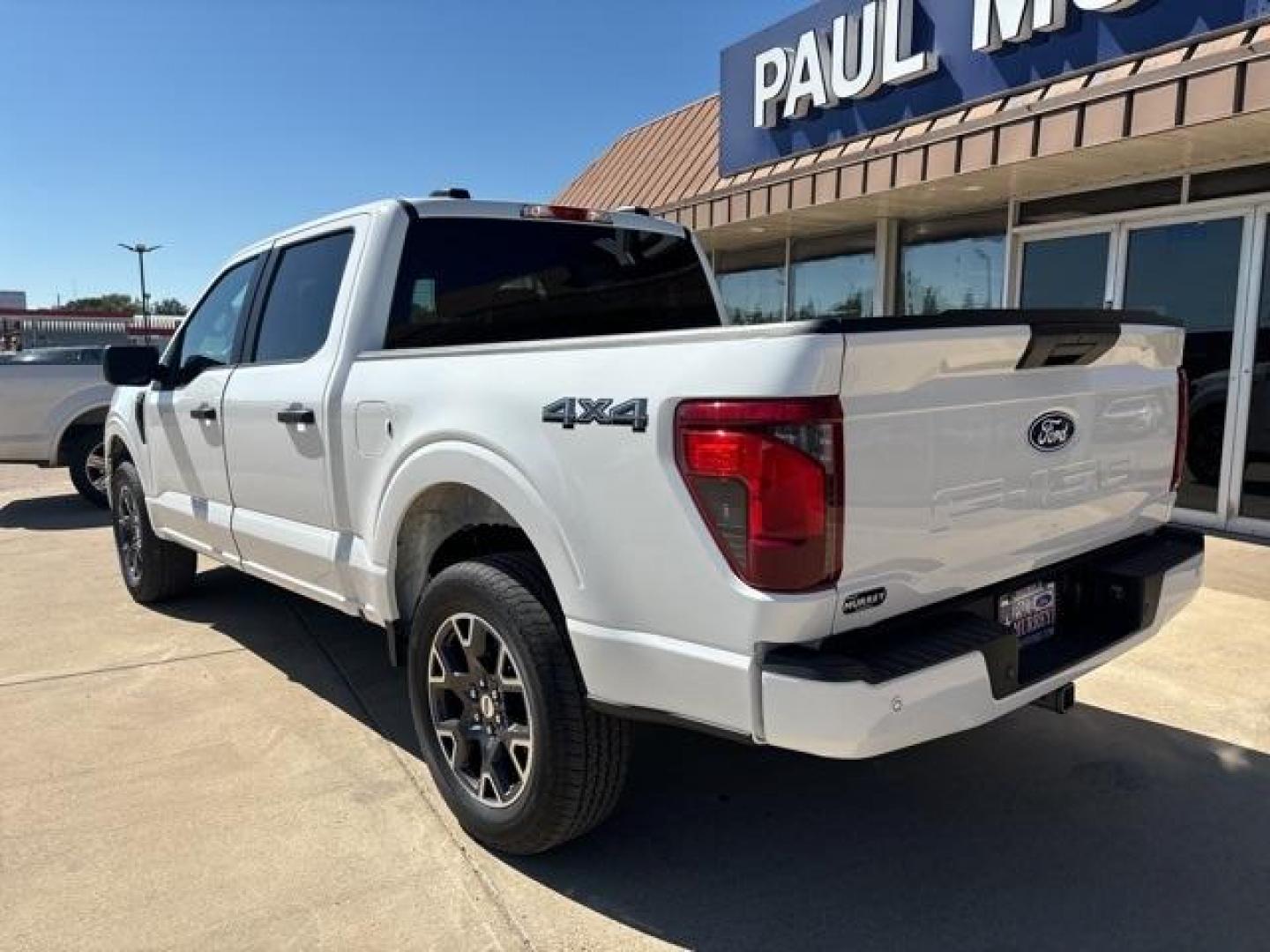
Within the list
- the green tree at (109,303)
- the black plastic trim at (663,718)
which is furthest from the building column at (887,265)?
the green tree at (109,303)

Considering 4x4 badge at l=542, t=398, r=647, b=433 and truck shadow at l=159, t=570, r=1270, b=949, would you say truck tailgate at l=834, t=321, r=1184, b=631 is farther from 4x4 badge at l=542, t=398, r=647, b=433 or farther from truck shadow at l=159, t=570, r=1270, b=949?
truck shadow at l=159, t=570, r=1270, b=949

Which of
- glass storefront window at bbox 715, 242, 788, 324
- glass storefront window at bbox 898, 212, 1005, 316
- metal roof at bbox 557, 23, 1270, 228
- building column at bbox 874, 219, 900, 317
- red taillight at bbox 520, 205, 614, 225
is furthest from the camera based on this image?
glass storefront window at bbox 715, 242, 788, 324

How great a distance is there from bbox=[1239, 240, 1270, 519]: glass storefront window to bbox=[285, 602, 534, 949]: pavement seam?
622 centimetres

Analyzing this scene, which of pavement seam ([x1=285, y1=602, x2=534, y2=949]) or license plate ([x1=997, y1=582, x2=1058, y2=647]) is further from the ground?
license plate ([x1=997, y1=582, x2=1058, y2=647])

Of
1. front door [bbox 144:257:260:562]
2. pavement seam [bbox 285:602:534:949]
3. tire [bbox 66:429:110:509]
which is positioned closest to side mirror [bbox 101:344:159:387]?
front door [bbox 144:257:260:562]

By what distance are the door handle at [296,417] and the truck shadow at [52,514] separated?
6.19 m

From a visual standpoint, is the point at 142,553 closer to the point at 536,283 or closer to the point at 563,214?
the point at 536,283

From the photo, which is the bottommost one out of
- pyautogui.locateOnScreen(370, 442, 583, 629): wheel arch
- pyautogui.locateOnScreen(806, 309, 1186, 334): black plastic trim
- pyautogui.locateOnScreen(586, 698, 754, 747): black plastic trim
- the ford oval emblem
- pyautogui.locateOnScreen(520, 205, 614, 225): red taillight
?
pyautogui.locateOnScreen(586, 698, 754, 747): black plastic trim

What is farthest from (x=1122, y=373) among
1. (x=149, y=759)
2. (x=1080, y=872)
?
(x=149, y=759)

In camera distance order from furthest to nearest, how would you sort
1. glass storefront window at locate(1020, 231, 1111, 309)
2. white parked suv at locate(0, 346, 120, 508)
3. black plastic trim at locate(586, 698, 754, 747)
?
1. white parked suv at locate(0, 346, 120, 508)
2. glass storefront window at locate(1020, 231, 1111, 309)
3. black plastic trim at locate(586, 698, 754, 747)

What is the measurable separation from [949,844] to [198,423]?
3594mm

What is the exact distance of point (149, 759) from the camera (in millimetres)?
3529

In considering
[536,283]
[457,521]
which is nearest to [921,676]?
[457,521]

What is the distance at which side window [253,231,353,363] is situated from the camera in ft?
11.9
